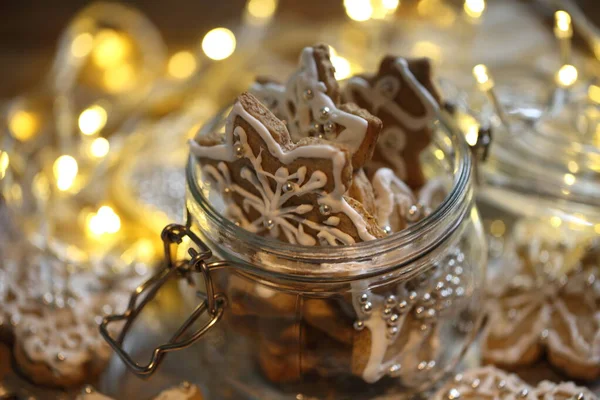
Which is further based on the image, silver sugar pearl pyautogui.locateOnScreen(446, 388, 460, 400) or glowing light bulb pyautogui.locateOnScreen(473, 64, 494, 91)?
glowing light bulb pyautogui.locateOnScreen(473, 64, 494, 91)

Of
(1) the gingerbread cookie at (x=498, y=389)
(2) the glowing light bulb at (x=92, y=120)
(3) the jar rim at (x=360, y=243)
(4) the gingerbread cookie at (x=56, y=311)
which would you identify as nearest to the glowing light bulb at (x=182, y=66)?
(2) the glowing light bulb at (x=92, y=120)

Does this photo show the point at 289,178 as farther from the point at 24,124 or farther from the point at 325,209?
the point at 24,124

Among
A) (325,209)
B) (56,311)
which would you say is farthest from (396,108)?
(56,311)

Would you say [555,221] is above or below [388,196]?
below

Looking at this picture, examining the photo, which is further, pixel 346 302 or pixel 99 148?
pixel 99 148

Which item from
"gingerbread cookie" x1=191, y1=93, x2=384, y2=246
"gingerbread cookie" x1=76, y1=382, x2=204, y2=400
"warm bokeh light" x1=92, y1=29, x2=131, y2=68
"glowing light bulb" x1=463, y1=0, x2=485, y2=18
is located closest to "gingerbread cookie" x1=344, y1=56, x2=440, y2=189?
"gingerbread cookie" x1=191, y1=93, x2=384, y2=246

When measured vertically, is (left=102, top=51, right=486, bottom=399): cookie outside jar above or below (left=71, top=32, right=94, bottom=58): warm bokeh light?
below

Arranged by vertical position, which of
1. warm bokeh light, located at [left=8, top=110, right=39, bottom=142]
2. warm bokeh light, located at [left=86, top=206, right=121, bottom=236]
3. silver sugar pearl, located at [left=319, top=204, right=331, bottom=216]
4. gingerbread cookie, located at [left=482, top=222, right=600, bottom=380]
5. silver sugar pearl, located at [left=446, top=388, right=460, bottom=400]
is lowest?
gingerbread cookie, located at [left=482, top=222, right=600, bottom=380]

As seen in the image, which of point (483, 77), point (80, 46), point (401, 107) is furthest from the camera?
point (80, 46)

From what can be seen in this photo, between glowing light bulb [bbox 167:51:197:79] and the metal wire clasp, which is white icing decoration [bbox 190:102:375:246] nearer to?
the metal wire clasp
